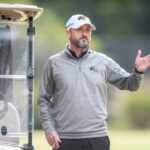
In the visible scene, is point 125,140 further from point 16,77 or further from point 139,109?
point 16,77

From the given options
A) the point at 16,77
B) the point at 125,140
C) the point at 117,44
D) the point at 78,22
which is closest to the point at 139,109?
the point at 125,140

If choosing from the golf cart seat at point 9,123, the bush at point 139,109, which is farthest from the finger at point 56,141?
the bush at point 139,109

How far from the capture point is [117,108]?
1215 inches

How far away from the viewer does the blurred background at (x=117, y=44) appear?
28.5 meters

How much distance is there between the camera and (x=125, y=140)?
24156mm

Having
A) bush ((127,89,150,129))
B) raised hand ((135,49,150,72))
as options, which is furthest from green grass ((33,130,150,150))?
raised hand ((135,49,150,72))

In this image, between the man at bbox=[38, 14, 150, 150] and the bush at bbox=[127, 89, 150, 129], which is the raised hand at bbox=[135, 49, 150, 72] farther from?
the bush at bbox=[127, 89, 150, 129]

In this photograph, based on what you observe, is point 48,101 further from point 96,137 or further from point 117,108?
point 117,108

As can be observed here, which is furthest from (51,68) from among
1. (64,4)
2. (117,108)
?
(64,4)

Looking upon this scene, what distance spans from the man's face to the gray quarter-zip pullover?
0.36ft

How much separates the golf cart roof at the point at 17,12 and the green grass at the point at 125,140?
939 centimetres

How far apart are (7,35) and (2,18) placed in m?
0.17

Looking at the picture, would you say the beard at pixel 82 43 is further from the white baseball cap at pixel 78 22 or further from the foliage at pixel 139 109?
the foliage at pixel 139 109

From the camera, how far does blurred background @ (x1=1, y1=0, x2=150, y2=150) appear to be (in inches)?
1123
